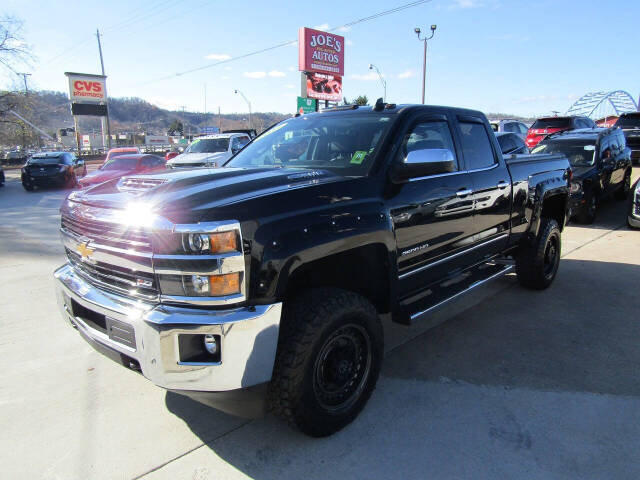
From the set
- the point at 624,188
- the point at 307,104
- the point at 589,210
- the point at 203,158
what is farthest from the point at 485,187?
the point at 307,104

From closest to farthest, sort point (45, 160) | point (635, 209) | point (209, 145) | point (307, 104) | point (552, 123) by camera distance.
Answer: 1. point (635, 209)
2. point (209, 145)
3. point (552, 123)
4. point (45, 160)
5. point (307, 104)

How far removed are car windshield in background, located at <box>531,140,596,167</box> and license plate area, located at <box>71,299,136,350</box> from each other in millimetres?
9500

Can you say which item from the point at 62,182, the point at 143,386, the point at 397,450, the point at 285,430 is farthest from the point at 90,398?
the point at 62,182

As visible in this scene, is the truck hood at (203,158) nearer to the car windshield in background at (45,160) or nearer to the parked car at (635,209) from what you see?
the car windshield in background at (45,160)

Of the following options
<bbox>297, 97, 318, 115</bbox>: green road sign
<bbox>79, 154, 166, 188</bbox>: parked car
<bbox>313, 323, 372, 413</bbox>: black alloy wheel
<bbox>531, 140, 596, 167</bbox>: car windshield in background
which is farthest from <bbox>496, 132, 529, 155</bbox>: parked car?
<bbox>297, 97, 318, 115</bbox>: green road sign

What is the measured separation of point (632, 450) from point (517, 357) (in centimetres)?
114

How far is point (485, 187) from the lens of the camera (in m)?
3.82

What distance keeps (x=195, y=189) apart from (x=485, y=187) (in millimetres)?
2530

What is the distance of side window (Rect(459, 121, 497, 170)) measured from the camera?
151 inches

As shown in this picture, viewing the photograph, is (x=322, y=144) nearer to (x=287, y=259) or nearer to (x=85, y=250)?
→ (x=287, y=259)

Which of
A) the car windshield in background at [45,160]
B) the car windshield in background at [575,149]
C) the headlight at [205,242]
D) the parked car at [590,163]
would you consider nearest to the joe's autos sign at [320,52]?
the car windshield in background at [45,160]

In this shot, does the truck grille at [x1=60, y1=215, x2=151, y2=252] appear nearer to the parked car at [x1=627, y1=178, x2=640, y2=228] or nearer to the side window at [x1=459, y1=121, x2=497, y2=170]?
the side window at [x1=459, y1=121, x2=497, y2=170]

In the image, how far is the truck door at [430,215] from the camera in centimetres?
297

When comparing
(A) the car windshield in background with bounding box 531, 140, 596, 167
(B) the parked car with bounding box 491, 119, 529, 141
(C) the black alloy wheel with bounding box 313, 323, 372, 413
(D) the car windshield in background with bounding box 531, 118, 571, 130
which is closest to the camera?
(C) the black alloy wheel with bounding box 313, 323, 372, 413
